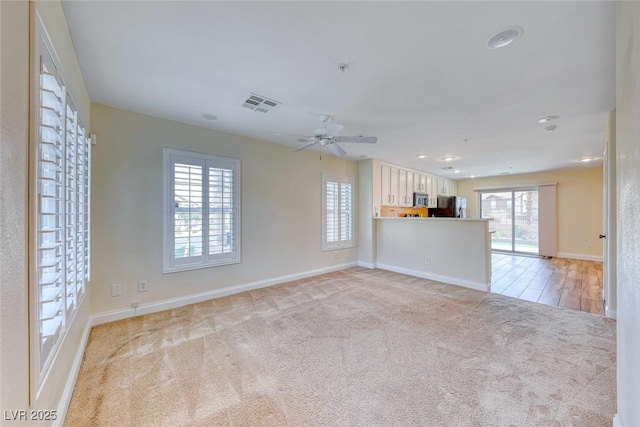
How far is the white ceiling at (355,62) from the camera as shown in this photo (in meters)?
1.64

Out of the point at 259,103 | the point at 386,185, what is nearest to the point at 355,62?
the point at 259,103

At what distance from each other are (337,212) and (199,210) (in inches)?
113

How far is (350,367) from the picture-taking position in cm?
216

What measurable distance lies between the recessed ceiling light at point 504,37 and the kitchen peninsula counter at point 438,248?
9.83ft

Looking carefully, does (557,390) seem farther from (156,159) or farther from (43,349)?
(156,159)

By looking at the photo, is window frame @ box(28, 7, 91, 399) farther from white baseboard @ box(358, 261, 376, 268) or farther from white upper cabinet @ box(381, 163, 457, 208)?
white upper cabinet @ box(381, 163, 457, 208)

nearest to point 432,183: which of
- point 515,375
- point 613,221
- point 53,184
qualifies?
point 613,221

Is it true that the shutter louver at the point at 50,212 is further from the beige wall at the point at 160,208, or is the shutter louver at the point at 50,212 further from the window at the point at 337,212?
the window at the point at 337,212

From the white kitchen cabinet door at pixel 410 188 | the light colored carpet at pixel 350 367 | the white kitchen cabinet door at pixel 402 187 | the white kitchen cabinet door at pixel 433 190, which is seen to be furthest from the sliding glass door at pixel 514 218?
the light colored carpet at pixel 350 367

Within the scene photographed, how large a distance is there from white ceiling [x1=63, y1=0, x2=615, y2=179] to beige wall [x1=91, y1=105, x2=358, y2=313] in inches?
10.9

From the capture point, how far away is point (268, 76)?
7.79ft

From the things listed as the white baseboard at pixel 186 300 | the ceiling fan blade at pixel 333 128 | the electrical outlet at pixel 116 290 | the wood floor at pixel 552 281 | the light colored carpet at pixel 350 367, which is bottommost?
the light colored carpet at pixel 350 367

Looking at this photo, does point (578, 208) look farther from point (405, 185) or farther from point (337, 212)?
point (337, 212)

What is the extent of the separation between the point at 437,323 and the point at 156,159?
3.98 metres
